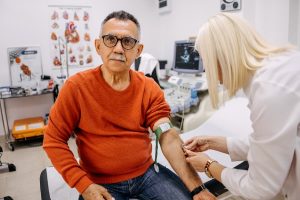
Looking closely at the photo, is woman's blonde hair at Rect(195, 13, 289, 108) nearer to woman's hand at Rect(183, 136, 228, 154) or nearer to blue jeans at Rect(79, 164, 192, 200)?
woman's hand at Rect(183, 136, 228, 154)

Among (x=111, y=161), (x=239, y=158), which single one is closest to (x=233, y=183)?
(x=239, y=158)

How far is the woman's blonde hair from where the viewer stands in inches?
38.6

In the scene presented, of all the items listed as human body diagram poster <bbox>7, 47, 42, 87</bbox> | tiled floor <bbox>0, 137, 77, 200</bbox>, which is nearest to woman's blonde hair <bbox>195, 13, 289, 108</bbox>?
tiled floor <bbox>0, 137, 77, 200</bbox>

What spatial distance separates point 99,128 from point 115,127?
0.27ft

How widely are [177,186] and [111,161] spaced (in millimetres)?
377

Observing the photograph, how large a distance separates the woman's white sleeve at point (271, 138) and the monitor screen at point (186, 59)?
2305 mm

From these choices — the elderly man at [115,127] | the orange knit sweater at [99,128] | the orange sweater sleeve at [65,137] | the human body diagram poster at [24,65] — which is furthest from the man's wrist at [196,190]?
the human body diagram poster at [24,65]

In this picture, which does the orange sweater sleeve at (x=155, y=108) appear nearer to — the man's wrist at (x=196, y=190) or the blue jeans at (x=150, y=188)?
the blue jeans at (x=150, y=188)

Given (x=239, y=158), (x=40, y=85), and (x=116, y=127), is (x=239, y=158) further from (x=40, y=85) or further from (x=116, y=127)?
(x=40, y=85)

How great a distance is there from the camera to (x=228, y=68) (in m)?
1.00

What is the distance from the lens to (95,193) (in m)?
1.15

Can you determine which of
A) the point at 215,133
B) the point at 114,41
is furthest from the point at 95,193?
the point at 215,133

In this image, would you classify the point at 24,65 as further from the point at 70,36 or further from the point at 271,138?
the point at 271,138

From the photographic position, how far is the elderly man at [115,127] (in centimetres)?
126
